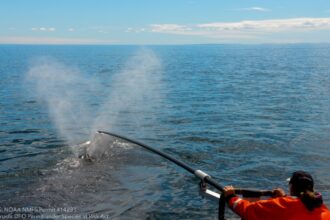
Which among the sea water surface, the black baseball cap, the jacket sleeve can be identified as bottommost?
the sea water surface

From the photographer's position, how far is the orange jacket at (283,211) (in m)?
7.31

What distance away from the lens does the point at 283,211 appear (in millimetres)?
7445

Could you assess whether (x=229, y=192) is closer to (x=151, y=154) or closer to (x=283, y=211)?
(x=283, y=211)

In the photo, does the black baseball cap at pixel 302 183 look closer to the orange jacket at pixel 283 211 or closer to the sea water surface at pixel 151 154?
the orange jacket at pixel 283 211

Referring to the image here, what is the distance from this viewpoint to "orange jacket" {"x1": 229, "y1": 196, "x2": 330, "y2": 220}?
731 cm

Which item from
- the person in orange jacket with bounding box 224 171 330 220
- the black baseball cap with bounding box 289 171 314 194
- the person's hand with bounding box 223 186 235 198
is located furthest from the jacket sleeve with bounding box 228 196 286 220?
the black baseball cap with bounding box 289 171 314 194

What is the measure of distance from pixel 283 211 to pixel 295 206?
9.4 inches

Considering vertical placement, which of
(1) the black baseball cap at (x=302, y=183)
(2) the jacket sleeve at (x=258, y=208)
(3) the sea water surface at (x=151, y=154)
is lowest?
(3) the sea water surface at (x=151, y=154)

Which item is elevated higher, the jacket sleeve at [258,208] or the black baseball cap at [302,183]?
the black baseball cap at [302,183]

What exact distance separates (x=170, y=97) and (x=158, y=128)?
16865 millimetres

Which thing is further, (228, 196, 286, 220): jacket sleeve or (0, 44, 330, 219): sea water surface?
(0, 44, 330, 219): sea water surface

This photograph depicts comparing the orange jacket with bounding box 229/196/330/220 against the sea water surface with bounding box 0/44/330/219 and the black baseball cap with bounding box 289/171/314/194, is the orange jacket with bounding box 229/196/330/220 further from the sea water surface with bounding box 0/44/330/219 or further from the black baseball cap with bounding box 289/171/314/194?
the sea water surface with bounding box 0/44/330/219

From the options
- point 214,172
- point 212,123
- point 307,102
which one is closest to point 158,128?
point 212,123

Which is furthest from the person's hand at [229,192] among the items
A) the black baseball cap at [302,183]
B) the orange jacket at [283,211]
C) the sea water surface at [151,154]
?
the sea water surface at [151,154]
